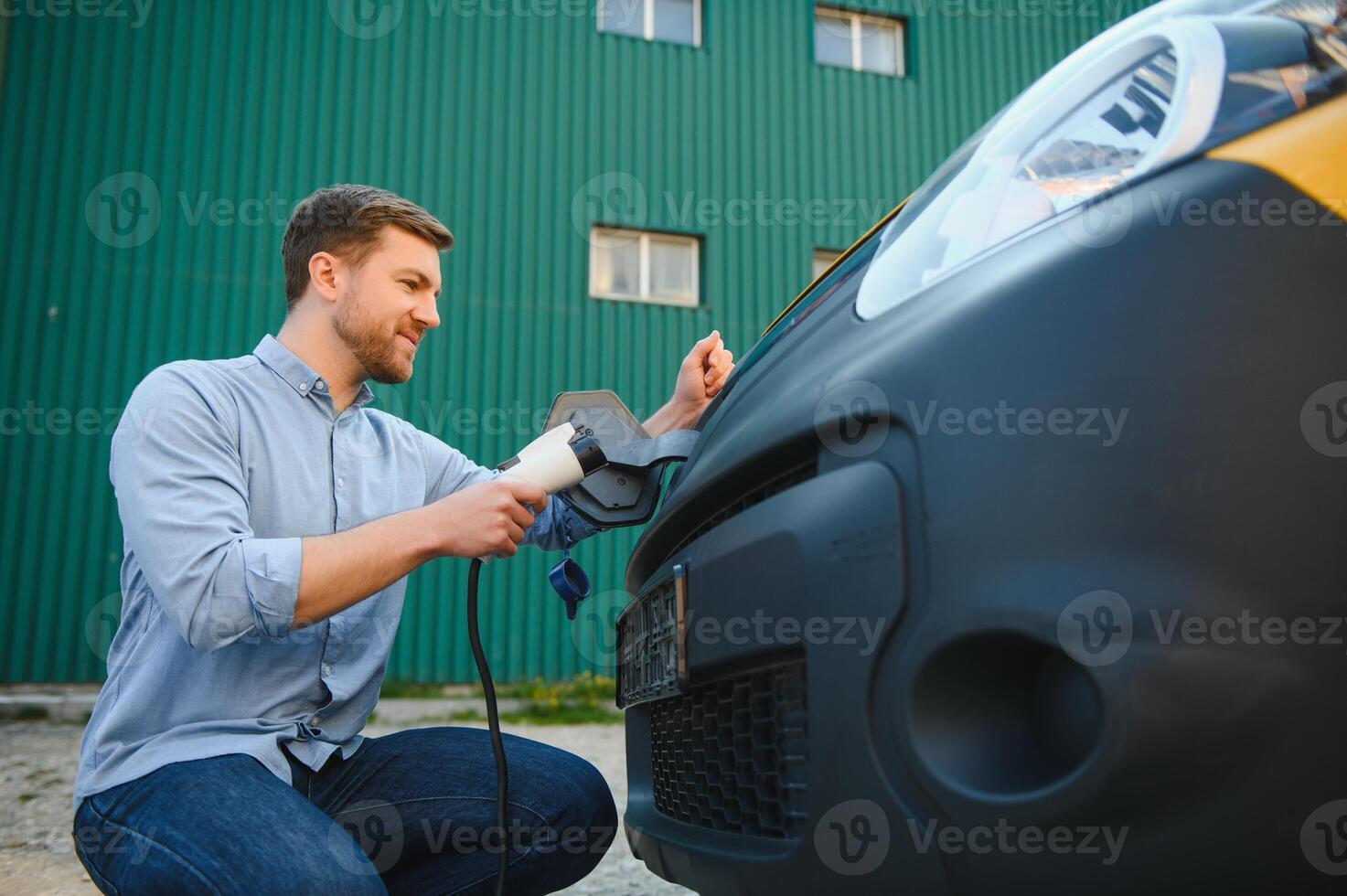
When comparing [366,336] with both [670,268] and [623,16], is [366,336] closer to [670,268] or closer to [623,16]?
[670,268]

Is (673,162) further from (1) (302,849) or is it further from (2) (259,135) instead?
(1) (302,849)

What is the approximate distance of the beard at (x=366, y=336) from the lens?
6.59 ft

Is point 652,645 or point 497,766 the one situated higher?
point 652,645

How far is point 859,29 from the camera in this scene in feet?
31.0

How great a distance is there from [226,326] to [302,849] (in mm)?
6645

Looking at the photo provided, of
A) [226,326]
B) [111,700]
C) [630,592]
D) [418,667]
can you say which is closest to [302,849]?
[111,700]

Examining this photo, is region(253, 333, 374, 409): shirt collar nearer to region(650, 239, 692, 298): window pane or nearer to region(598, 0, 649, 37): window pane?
region(650, 239, 692, 298): window pane

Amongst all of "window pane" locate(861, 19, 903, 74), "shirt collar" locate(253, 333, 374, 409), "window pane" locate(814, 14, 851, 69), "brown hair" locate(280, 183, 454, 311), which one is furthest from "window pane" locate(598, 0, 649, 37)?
"shirt collar" locate(253, 333, 374, 409)

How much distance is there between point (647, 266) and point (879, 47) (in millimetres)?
3369

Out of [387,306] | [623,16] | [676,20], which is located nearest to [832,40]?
[676,20]

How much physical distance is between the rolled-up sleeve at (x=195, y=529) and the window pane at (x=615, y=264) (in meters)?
6.61

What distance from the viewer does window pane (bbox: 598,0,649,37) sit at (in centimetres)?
862

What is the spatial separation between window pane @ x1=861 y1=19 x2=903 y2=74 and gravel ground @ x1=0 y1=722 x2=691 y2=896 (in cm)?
665

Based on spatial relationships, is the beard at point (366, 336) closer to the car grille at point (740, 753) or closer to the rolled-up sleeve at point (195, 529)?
the rolled-up sleeve at point (195, 529)
